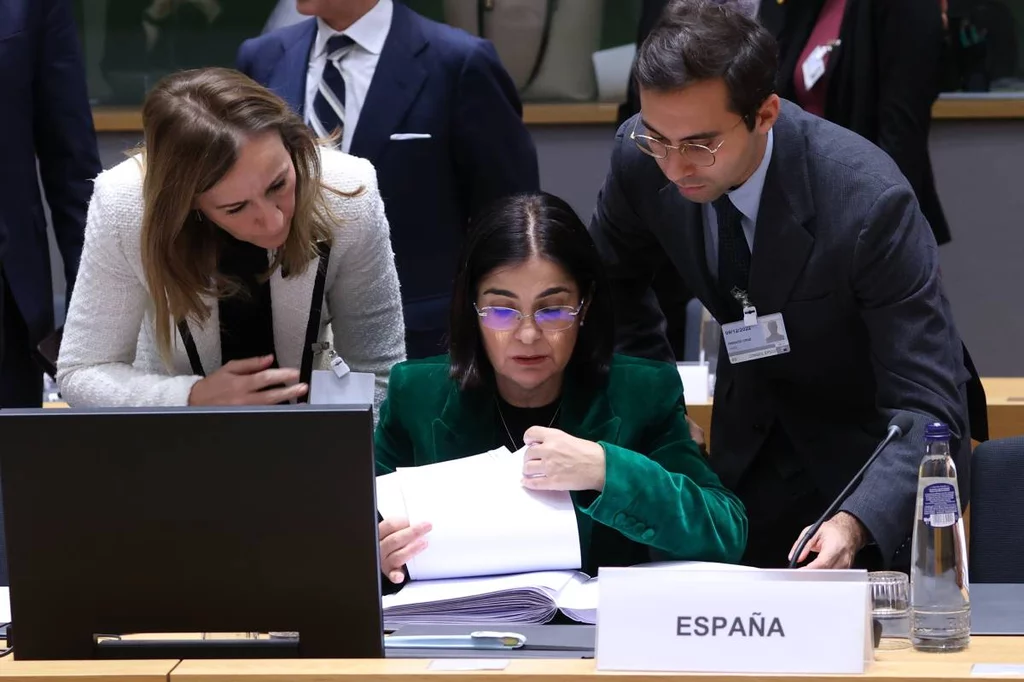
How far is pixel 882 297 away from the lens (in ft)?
6.19

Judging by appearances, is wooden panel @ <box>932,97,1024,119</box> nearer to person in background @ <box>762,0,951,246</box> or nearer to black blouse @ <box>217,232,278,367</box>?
person in background @ <box>762,0,951,246</box>

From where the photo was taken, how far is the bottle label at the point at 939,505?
1478mm

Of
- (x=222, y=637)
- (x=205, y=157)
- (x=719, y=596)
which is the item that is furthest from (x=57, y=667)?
(x=205, y=157)

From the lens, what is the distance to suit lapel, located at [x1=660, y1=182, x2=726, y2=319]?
2105mm

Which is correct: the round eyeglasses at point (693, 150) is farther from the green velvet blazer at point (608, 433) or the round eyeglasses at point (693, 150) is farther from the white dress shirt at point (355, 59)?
the white dress shirt at point (355, 59)

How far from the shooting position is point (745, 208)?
2055 mm

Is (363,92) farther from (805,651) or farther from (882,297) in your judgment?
(805,651)

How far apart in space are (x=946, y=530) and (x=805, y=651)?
0.27m

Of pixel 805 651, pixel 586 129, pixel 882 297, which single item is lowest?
pixel 586 129

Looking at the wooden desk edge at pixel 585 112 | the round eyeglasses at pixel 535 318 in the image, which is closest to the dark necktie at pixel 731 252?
the round eyeglasses at pixel 535 318

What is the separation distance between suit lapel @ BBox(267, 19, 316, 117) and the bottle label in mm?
1951

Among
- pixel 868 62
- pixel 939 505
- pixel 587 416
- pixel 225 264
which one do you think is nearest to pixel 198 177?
pixel 225 264

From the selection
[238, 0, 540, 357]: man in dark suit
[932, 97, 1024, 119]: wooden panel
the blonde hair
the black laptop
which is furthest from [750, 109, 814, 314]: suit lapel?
[932, 97, 1024, 119]: wooden panel

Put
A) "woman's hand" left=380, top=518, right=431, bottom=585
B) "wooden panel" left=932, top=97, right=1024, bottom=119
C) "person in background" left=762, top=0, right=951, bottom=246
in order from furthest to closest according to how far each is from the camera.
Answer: "wooden panel" left=932, top=97, right=1024, bottom=119 → "person in background" left=762, top=0, right=951, bottom=246 → "woman's hand" left=380, top=518, right=431, bottom=585
